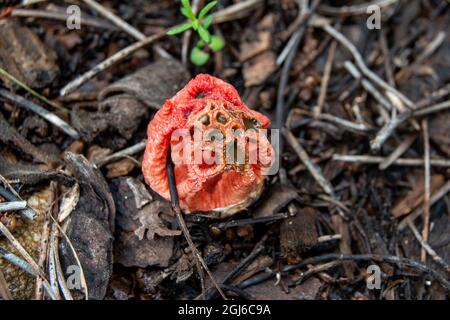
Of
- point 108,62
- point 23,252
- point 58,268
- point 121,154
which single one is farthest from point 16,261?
point 108,62

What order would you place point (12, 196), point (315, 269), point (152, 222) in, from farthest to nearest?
1. point (315, 269)
2. point (152, 222)
3. point (12, 196)

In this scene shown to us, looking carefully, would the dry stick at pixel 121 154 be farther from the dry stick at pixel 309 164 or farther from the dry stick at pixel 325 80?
the dry stick at pixel 325 80

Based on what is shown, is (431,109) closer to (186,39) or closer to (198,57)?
(198,57)

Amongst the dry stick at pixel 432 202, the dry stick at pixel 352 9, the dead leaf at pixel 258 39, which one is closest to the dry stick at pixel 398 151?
the dry stick at pixel 432 202

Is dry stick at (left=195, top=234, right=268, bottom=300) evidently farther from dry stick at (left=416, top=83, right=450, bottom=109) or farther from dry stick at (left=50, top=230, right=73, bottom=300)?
dry stick at (left=416, top=83, right=450, bottom=109)

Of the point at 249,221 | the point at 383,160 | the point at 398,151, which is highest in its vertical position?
the point at 398,151

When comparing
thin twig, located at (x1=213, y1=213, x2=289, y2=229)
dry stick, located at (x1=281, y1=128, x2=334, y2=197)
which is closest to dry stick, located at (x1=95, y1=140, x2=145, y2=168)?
thin twig, located at (x1=213, y1=213, x2=289, y2=229)

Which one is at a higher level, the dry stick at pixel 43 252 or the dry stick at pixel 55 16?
the dry stick at pixel 55 16
